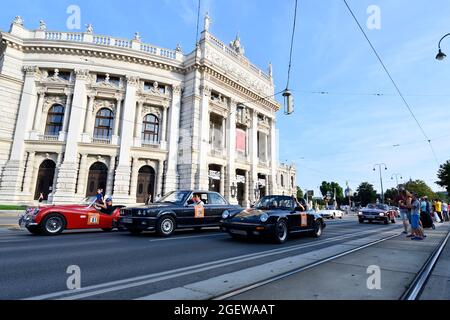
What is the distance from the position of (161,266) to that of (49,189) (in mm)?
23541

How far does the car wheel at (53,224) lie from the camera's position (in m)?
8.73

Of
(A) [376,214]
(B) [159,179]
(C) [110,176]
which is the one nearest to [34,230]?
(C) [110,176]

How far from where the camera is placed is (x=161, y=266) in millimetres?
4715

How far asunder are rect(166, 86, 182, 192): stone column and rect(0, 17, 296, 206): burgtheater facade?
0.11m

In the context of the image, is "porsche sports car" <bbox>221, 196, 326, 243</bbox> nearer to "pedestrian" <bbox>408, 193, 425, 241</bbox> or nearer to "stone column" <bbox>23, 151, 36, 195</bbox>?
"pedestrian" <bbox>408, 193, 425, 241</bbox>

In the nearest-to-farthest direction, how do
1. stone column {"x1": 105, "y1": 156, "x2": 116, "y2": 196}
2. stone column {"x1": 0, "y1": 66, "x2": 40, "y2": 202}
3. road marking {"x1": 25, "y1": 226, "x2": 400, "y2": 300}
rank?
road marking {"x1": 25, "y1": 226, "x2": 400, "y2": 300} → stone column {"x1": 0, "y1": 66, "x2": 40, "y2": 202} → stone column {"x1": 105, "y1": 156, "x2": 116, "y2": 196}

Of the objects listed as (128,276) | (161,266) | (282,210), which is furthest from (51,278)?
(282,210)

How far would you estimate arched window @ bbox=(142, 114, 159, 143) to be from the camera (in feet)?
89.7

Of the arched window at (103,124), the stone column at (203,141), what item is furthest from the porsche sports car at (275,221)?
the arched window at (103,124)

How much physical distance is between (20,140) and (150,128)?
1151 centimetres

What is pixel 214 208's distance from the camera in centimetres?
1067

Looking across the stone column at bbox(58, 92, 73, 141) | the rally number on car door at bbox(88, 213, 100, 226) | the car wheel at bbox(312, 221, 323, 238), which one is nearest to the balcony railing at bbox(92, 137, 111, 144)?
the stone column at bbox(58, 92, 73, 141)

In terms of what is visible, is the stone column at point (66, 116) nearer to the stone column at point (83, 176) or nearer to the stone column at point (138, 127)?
the stone column at point (83, 176)

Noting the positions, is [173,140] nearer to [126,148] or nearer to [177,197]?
[126,148]
